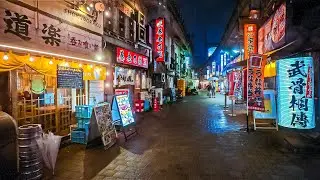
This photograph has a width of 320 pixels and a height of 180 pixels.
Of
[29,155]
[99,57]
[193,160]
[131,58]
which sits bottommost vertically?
[193,160]

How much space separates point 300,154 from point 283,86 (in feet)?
11.1

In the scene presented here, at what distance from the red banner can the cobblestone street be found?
20.8 feet

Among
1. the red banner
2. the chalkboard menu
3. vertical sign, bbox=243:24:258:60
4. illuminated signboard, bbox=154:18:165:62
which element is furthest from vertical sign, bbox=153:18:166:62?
the chalkboard menu

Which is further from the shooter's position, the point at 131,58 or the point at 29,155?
the point at 131,58

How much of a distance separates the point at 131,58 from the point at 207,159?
11.7 m

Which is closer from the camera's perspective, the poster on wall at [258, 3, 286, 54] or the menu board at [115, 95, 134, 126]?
the menu board at [115, 95, 134, 126]

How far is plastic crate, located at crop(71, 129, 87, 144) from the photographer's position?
1014 cm

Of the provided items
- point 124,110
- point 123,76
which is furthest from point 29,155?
point 123,76

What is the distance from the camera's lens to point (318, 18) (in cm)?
1051

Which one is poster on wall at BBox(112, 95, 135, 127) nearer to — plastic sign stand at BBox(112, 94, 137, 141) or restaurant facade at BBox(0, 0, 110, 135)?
plastic sign stand at BBox(112, 94, 137, 141)

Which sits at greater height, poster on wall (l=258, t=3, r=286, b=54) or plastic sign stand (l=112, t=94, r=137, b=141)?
poster on wall (l=258, t=3, r=286, b=54)

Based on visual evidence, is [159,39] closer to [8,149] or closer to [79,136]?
[79,136]

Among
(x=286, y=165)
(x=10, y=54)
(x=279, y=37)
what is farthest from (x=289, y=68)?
(x=10, y=54)

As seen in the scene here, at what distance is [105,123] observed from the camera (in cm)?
979
